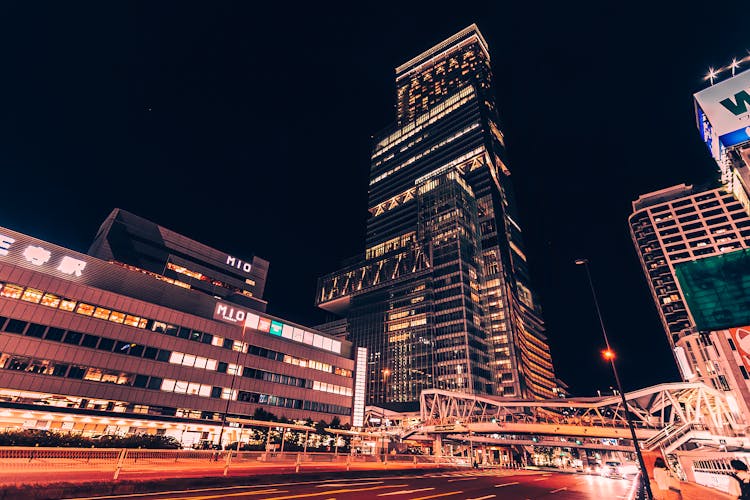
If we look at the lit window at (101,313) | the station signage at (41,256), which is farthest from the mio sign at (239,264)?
the lit window at (101,313)

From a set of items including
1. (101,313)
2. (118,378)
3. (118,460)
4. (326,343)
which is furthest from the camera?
(326,343)

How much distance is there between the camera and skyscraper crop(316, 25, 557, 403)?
11756cm

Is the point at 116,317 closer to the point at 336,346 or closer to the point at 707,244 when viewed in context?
the point at 336,346

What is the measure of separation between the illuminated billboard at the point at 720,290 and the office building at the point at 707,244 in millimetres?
36

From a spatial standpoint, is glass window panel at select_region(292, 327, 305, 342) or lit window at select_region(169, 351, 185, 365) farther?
glass window panel at select_region(292, 327, 305, 342)

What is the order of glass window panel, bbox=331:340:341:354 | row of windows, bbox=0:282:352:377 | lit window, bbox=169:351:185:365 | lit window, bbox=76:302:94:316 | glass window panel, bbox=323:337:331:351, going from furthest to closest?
glass window panel, bbox=331:340:341:354, glass window panel, bbox=323:337:331:351, lit window, bbox=169:351:185:365, lit window, bbox=76:302:94:316, row of windows, bbox=0:282:352:377

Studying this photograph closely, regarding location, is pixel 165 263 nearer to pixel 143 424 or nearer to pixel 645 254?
pixel 143 424

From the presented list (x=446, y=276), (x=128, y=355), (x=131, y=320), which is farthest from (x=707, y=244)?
(x=128, y=355)

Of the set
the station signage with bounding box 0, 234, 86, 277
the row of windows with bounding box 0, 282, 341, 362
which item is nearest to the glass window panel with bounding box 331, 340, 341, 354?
the row of windows with bounding box 0, 282, 341, 362

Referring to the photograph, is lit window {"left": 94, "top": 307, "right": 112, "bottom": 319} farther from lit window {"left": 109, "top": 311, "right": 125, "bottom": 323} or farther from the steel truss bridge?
the steel truss bridge

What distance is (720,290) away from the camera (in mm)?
15930

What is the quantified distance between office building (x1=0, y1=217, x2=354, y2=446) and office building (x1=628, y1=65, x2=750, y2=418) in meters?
49.8

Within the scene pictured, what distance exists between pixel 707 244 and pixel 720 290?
12965 centimetres

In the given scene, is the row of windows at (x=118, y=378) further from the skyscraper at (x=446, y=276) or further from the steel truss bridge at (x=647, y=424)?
the skyscraper at (x=446, y=276)
